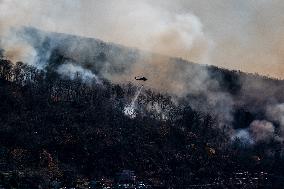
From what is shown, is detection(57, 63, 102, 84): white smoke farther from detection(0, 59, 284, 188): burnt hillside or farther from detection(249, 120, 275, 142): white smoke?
detection(249, 120, 275, 142): white smoke

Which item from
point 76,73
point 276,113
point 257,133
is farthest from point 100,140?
point 276,113

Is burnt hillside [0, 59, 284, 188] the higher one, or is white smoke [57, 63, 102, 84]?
white smoke [57, 63, 102, 84]

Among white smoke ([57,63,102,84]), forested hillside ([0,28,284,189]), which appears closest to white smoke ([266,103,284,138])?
forested hillside ([0,28,284,189])

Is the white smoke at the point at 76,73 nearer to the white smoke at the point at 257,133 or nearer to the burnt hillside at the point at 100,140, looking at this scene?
the burnt hillside at the point at 100,140

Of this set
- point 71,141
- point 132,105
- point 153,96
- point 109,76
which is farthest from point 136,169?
point 109,76

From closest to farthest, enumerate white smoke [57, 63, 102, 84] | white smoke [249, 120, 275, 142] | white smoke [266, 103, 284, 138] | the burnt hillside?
1. the burnt hillside
2. white smoke [57, 63, 102, 84]
3. white smoke [249, 120, 275, 142]
4. white smoke [266, 103, 284, 138]

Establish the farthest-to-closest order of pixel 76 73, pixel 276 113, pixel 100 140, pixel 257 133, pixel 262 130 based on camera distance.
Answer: pixel 276 113 < pixel 262 130 < pixel 257 133 < pixel 76 73 < pixel 100 140

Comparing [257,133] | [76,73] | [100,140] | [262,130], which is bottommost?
[100,140]

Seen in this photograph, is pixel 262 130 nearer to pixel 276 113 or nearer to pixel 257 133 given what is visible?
pixel 257 133

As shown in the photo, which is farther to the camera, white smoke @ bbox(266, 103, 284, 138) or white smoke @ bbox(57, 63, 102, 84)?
white smoke @ bbox(266, 103, 284, 138)

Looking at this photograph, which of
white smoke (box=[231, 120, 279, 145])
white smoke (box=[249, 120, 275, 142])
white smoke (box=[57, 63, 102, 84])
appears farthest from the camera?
white smoke (box=[249, 120, 275, 142])

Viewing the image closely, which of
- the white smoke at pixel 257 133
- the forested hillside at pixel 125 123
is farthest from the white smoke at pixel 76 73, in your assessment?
the white smoke at pixel 257 133

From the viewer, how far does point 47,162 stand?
8644 cm

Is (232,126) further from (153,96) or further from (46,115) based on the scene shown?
(46,115)
